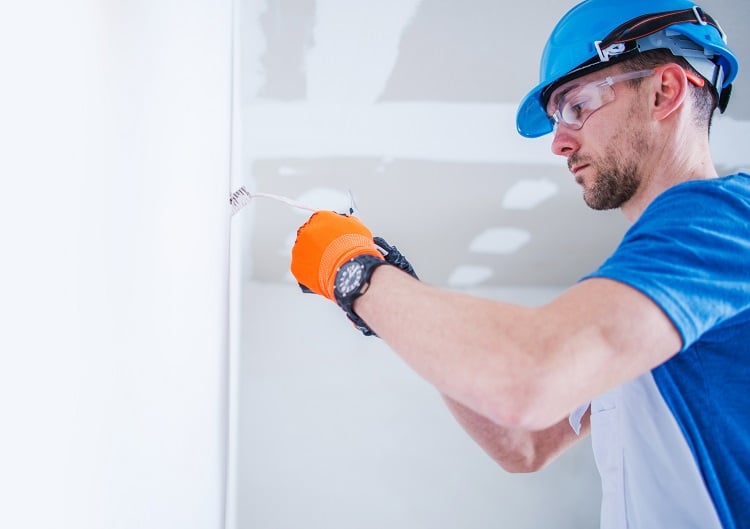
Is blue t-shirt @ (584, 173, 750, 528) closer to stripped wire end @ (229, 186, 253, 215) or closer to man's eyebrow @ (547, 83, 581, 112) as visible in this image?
man's eyebrow @ (547, 83, 581, 112)

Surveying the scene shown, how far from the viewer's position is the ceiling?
89.0 inches

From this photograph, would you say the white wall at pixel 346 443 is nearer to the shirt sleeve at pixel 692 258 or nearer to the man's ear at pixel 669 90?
the man's ear at pixel 669 90

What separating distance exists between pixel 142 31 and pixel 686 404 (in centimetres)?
114

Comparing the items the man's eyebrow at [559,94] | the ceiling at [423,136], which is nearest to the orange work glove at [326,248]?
the man's eyebrow at [559,94]

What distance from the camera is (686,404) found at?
Result: 114 centimetres

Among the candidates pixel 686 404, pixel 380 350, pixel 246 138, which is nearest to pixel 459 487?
pixel 380 350

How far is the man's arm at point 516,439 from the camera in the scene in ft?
4.95

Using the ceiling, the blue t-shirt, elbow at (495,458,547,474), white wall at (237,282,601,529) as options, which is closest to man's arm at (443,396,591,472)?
elbow at (495,458,547,474)

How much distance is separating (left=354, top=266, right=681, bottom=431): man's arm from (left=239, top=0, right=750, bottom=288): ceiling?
160 centimetres

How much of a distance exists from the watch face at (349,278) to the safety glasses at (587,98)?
0.68 metres

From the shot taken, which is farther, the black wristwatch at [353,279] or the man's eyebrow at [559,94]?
the man's eyebrow at [559,94]

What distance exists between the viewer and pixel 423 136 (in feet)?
9.15

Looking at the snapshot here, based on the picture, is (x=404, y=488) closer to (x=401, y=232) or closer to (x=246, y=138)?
(x=401, y=232)

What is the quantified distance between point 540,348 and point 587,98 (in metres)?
0.77
